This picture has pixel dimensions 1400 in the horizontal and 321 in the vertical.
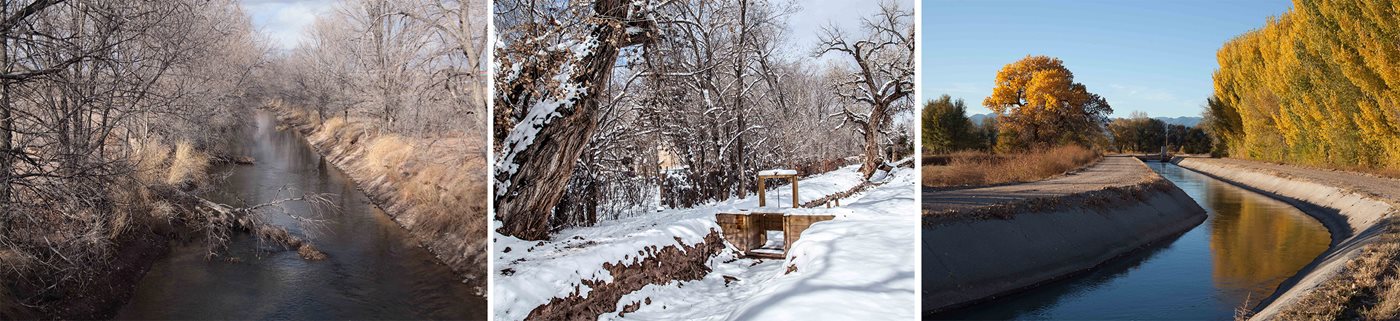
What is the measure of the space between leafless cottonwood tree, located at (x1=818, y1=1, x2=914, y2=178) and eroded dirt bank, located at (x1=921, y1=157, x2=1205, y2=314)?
3257mm

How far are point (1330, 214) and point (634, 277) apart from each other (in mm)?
11961

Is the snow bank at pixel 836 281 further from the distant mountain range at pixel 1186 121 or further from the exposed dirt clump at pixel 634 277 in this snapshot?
the distant mountain range at pixel 1186 121

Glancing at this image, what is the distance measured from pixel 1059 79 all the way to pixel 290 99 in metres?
13.9

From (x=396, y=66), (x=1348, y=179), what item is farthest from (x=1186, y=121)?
(x=396, y=66)

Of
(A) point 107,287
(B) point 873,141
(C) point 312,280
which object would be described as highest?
(B) point 873,141

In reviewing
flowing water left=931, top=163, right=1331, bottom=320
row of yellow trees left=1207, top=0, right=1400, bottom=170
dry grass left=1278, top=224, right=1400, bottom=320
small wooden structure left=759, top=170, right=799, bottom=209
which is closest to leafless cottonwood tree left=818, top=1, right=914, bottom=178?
small wooden structure left=759, top=170, right=799, bottom=209

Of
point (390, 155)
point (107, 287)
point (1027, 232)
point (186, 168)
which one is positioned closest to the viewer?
point (107, 287)

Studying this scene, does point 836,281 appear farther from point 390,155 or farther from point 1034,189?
point 390,155

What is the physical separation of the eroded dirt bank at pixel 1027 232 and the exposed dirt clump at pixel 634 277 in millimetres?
2964

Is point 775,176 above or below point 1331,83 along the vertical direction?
below

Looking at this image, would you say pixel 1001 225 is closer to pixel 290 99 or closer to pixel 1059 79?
pixel 1059 79

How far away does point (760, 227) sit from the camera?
4.40 m

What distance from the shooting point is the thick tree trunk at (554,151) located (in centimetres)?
320

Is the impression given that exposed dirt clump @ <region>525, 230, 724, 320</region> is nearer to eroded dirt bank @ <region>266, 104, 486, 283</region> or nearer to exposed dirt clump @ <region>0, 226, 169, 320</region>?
eroded dirt bank @ <region>266, 104, 486, 283</region>
